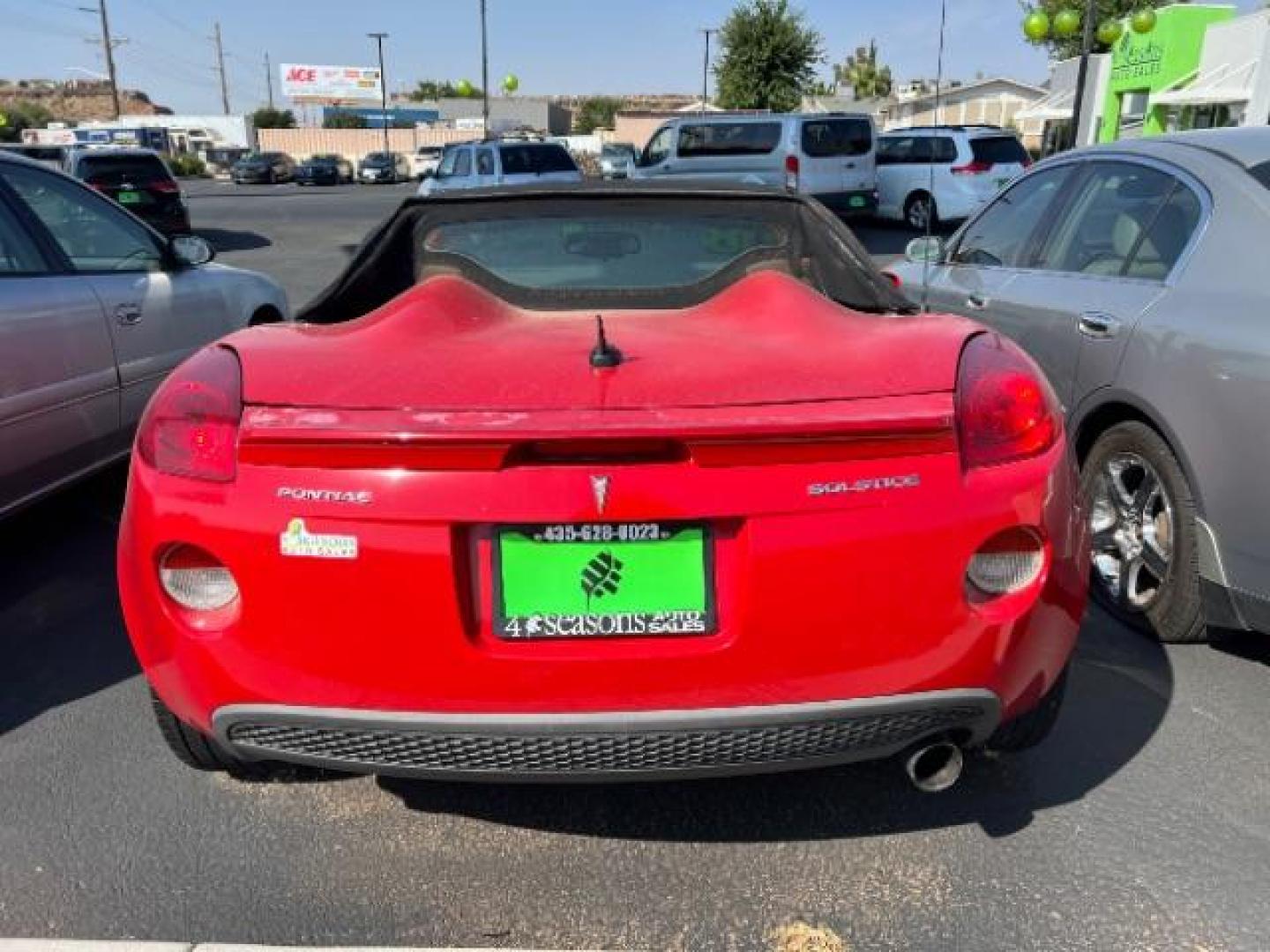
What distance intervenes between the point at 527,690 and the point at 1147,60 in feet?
108

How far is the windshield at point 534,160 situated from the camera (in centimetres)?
2011

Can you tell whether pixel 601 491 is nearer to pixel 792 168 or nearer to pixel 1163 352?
pixel 1163 352

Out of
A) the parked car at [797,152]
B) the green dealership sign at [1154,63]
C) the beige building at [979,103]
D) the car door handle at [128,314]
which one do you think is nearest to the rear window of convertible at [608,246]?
the car door handle at [128,314]

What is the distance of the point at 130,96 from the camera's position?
118 m

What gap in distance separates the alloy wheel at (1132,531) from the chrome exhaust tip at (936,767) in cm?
139

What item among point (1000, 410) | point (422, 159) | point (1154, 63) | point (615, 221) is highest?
point (1154, 63)

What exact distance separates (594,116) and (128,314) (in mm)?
100795

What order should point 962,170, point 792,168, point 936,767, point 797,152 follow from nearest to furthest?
point 936,767
point 962,170
point 792,168
point 797,152

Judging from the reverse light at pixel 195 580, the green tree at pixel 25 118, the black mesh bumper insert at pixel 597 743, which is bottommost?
the black mesh bumper insert at pixel 597 743

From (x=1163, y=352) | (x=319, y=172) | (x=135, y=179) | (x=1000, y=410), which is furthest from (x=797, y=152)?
(x=319, y=172)

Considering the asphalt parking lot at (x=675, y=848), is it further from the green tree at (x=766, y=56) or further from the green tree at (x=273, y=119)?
the green tree at (x=273, y=119)

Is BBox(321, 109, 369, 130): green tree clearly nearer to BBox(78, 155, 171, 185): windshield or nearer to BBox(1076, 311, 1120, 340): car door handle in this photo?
BBox(78, 155, 171, 185): windshield

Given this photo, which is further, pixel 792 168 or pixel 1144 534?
pixel 792 168

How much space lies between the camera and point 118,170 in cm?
1655
